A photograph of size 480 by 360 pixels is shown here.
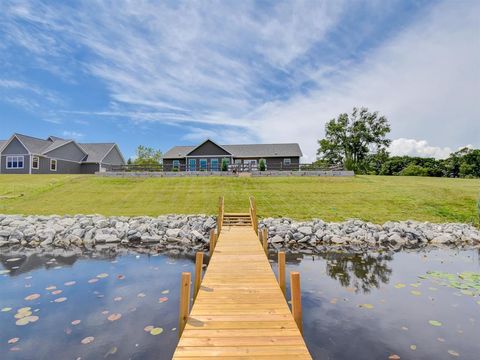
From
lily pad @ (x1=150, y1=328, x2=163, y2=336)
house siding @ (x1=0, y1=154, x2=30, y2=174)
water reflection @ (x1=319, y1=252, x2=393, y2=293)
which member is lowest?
lily pad @ (x1=150, y1=328, x2=163, y2=336)

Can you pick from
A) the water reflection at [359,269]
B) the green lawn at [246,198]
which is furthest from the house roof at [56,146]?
the water reflection at [359,269]

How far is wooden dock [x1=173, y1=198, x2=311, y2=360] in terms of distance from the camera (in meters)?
3.21

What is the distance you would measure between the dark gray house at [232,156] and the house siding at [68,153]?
43.2ft

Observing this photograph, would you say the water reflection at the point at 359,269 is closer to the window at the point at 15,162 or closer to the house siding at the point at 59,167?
the house siding at the point at 59,167

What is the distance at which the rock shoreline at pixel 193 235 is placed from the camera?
38.0 ft

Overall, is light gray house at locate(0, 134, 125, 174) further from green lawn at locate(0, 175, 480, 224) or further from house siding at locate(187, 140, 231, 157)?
house siding at locate(187, 140, 231, 157)

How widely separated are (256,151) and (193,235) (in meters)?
29.1

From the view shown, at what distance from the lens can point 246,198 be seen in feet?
67.0

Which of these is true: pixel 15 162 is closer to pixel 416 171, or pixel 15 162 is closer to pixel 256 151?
pixel 256 151

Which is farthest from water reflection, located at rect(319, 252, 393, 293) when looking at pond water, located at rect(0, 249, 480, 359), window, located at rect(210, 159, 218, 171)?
window, located at rect(210, 159, 218, 171)

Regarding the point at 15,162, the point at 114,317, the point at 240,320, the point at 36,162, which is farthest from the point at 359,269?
the point at 15,162

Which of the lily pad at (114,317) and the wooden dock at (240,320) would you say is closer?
the wooden dock at (240,320)

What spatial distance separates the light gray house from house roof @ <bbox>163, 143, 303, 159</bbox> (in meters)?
11.0

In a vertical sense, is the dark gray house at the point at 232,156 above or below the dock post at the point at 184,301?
above
